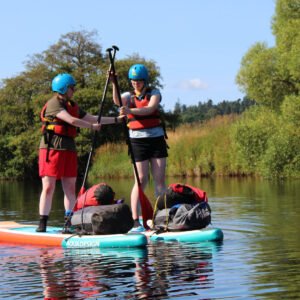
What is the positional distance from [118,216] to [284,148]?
63.9 ft

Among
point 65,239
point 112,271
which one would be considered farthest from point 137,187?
point 112,271

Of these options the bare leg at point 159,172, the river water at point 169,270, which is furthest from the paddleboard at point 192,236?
the bare leg at point 159,172

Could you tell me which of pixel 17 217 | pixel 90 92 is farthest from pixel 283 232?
pixel 90 92

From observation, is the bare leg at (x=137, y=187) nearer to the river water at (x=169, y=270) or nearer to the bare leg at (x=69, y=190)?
the bare leg at (x=69, y=190)

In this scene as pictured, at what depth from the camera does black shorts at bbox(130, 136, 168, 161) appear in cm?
938

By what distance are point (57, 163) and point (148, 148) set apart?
106cm

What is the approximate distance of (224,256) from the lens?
283 inches

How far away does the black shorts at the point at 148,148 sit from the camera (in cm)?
938

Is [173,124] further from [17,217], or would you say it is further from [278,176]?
[17,217]

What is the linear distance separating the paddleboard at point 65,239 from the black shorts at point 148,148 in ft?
4.10

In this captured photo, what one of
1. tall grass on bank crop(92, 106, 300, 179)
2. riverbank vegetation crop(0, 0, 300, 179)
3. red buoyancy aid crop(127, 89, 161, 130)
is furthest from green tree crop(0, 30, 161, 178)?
red buoyancy aid crop(127, 89, 161, 130)

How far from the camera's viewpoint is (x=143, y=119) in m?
9.38

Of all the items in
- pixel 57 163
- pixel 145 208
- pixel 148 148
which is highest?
pixel 148 148

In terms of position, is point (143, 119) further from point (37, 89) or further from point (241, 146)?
point (37, 89)
